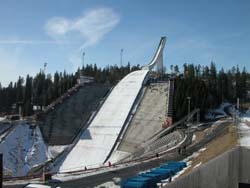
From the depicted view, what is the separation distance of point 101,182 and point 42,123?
143 feet

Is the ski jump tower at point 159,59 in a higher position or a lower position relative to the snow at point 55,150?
→ higher

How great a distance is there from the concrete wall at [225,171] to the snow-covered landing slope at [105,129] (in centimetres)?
4608

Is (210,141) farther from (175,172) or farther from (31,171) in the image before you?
(31,171)

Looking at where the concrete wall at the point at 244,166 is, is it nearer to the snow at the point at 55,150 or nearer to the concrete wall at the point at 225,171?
the concrete wall at the point at 225,171

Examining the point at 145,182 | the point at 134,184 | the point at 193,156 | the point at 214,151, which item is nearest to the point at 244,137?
the point at 214,151

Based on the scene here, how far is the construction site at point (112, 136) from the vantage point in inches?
1439

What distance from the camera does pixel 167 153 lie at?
143ft

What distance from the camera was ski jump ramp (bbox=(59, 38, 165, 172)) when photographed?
58844mm

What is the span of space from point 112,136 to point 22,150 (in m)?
15.2

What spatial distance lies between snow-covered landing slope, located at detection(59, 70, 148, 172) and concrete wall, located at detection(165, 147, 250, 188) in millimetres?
46077

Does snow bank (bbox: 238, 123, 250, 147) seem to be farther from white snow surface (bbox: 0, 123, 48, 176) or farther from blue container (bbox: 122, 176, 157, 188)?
white snow surface (bbox: 0, 123, 48, 176)

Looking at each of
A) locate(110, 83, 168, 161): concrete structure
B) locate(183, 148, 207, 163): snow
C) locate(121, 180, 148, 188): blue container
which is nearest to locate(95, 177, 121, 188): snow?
locate(121, 180, 148, 188): blue container

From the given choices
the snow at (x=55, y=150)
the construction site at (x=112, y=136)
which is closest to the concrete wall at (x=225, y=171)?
the construction site at (x=112, y=136)

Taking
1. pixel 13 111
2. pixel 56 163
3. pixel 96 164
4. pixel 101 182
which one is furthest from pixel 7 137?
pixel 13 111
